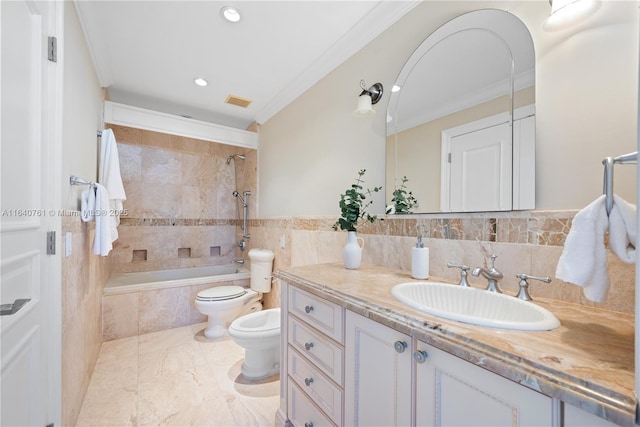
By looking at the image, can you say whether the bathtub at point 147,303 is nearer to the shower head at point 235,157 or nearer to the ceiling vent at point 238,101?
the shower head at point 235,157

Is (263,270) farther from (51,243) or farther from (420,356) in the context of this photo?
(420,356)

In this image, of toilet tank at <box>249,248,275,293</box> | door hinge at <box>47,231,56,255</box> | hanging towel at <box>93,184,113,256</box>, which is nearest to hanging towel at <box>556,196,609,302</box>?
door hinge at <box>47,231,56,255</box>

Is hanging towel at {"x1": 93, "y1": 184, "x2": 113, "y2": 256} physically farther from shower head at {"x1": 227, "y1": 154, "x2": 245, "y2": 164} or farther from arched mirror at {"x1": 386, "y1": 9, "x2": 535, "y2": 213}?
shower head at {"x1": 227, "y1": 154, "x2": 245, "y2": 164}

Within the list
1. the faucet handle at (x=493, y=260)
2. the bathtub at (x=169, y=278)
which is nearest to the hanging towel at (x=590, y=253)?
the faucet handle at (x=493, y=260)

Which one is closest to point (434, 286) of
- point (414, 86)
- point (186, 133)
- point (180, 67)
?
point (414, 86)

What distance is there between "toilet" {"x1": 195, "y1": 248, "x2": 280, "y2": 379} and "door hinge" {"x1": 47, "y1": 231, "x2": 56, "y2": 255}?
1.08m

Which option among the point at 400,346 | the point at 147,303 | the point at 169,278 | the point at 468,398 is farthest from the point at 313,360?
the point at 169,278

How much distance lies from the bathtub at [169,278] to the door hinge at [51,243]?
166 cm

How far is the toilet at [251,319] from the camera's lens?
5.99 feet

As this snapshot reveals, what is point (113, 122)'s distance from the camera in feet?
8.38

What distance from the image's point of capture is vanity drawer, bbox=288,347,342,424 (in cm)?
103

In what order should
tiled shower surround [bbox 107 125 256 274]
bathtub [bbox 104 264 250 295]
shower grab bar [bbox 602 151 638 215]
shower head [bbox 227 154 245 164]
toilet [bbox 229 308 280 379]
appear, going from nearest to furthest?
shower grab bar [bbox 602 151 638 215]
toilet [bbox 229 308 280 379]
bathtub [bbox 104 264 250 295]
tiled shower surround [bbox 107 125 256 274]
shower head [bbox 227 154 245 164]

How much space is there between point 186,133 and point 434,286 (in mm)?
2915

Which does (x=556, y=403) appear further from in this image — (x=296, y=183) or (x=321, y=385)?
(x=296, y=183)
